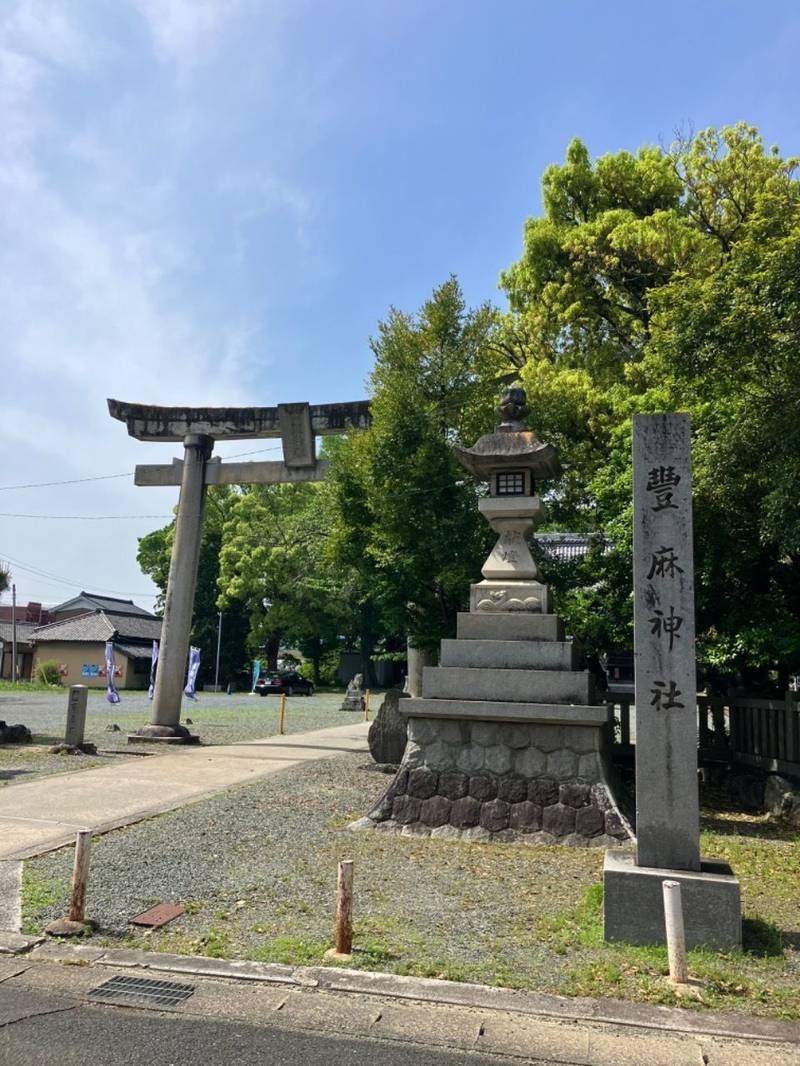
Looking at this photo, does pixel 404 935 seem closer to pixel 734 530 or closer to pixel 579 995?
pixel 579 995

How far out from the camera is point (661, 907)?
516cm

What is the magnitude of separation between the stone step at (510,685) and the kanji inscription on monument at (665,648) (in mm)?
2650

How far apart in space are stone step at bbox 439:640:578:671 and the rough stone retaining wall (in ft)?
2.38

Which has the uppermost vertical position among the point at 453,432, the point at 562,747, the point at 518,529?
the point at 453,432

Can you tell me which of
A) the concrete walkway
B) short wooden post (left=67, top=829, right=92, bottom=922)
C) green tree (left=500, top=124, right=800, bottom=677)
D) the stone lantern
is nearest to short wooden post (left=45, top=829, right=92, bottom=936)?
short wooden post (left=67, top=829, right=92, bottom=922)

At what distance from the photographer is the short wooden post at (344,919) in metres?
4.87

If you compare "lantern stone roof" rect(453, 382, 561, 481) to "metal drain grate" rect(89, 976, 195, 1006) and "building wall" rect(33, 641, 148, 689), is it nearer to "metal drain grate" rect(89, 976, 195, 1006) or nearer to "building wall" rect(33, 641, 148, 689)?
"metal drain grate" rect(89, 976, 195, 1006)

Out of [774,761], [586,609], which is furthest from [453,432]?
[774,761]

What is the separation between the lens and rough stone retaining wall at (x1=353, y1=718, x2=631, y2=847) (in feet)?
26.8

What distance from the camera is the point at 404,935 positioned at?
5.26m

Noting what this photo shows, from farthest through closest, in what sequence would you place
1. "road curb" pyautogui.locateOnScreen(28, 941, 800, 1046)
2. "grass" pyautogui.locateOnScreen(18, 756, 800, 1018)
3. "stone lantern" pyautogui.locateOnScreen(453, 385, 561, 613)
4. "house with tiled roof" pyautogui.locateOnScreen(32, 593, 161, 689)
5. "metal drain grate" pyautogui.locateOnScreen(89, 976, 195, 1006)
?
"house with tiled roof" pyautogui.locateOnScreen(32, 593, 161, 689) < "stone lantern" pyautogui.locateOnScreen(453, 385, 561, 613) < "grass" pyautogui.locateOnScreen(18, 756, 800, 1018) < "metal drain grate" pyautogui.locateOnScreen(89, 976, 195, 1006) < "road curb" pyautogui.locateOnScreen(28, 941, 800, 1046)

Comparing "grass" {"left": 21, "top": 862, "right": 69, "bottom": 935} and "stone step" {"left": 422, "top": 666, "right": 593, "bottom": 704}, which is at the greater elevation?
"stone step" {"left": 422, "top": 666, "right": 593, "bottom": 704}

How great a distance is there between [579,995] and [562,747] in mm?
4125

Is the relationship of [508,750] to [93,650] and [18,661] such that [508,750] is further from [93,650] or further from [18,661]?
[18,661]
